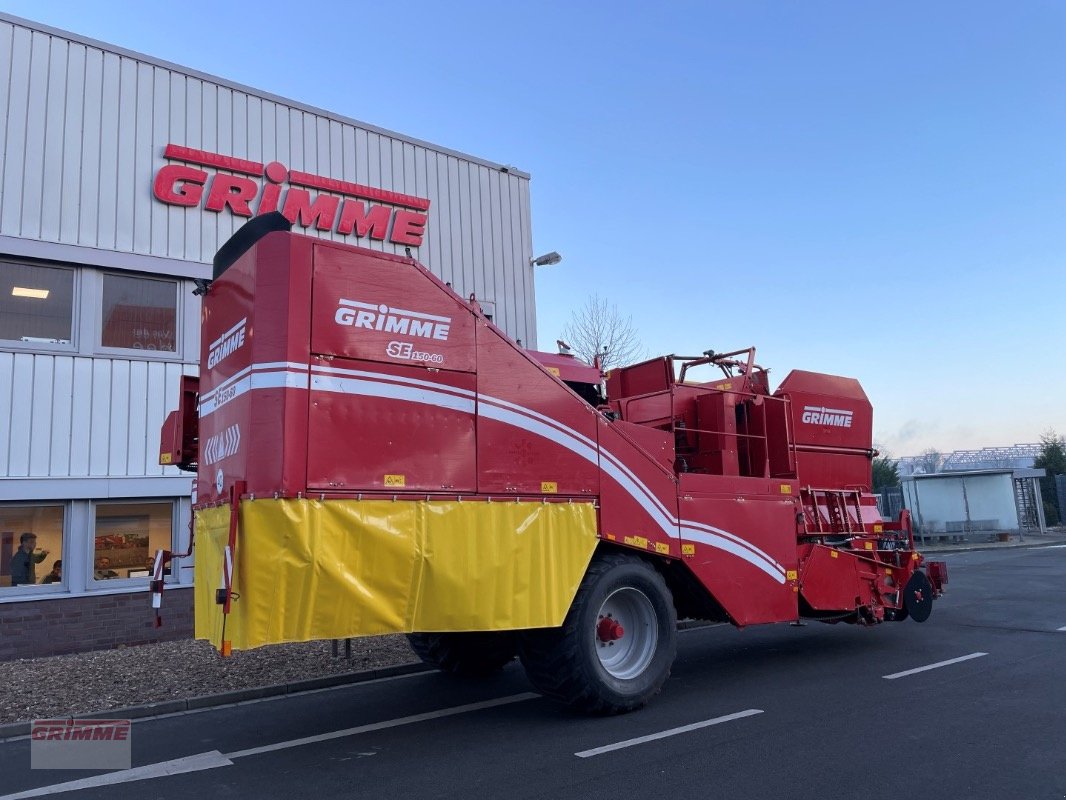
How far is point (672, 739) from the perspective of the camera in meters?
5.87

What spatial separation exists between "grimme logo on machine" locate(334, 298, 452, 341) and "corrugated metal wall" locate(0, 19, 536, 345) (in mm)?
8003

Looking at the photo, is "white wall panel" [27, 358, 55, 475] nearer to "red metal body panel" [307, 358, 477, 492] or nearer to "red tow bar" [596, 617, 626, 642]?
"red metal body panel" [307, 358, 477, 492]

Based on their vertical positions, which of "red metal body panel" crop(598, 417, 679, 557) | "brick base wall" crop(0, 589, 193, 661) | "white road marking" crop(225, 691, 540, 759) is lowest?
"white road marking" crop(225, 691, 540, 759)

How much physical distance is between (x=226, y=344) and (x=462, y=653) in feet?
13.4

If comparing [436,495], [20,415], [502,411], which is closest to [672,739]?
[436,495]

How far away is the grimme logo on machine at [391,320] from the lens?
558 centimetres

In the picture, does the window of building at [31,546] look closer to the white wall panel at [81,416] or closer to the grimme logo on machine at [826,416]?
the white wall panel at [81,416]

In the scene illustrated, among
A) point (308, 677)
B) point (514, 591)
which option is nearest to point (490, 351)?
point (514, 591)

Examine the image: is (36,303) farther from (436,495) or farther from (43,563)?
(436,495)

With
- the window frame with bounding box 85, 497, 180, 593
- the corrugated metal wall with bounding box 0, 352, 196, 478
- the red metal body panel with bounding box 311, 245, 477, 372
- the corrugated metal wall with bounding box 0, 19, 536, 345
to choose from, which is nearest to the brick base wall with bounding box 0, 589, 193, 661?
the window frame with bounding box 85, 497, 180, 593

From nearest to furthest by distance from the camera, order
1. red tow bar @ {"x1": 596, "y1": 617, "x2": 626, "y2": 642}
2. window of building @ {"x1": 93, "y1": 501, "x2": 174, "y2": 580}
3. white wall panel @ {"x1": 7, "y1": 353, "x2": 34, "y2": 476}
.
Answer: red tow bar @ {"x1": 596, "y1": 617, "x2": 626, "y2": 642} → white wall panel @ {"x1": 7, "y1": 353, "x2": 34, "y2": 476} → window of building @ {"x1": 93, "y1": 501, "x2": 174, "y2": 580}

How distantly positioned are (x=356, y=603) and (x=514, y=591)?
121 cm

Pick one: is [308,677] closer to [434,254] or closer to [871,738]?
[871,738]

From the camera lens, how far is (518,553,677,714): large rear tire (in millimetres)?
6258
